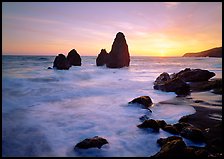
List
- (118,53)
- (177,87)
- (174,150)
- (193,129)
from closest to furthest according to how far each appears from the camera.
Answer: (174,150), (193,129), (177,87), (118,53)

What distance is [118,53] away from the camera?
2028 inches

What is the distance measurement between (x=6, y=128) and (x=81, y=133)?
3025 millimetres

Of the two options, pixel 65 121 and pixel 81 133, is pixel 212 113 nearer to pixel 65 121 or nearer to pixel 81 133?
pixel 81 133

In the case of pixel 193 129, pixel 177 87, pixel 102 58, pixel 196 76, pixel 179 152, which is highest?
pixel 102 58

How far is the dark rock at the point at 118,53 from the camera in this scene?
166 feet

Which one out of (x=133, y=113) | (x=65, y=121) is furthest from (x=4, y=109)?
(x=133, y=113)

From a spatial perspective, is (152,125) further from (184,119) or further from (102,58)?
(102,58)

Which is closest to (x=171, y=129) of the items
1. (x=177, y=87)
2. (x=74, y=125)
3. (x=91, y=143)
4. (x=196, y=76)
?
(x=91, y=143)

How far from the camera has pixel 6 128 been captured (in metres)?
7.99

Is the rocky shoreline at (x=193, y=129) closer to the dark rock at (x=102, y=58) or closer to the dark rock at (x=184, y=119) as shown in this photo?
the dark rock at (x=184, y=119)

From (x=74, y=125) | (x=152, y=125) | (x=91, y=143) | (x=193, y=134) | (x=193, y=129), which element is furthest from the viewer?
(x=74, y=125)

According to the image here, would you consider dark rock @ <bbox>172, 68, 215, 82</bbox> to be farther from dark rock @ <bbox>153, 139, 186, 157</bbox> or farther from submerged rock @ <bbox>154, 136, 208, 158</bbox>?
dark rock @ <bbox>153, 139, 186, 157</bbox>

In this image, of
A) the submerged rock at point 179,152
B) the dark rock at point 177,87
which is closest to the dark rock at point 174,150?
the submerged rock at point 179,152

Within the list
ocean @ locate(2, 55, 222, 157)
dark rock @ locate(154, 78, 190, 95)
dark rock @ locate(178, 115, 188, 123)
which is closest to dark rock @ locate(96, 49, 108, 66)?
dark rock @ locate(154, 78, 190, 95)
